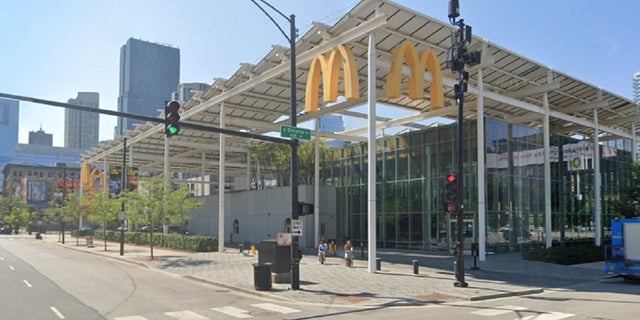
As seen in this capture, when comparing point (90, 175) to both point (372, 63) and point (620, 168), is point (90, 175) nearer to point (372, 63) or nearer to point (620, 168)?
point (372, 63)

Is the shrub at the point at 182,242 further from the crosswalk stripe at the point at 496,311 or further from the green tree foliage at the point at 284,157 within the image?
the crosswalk stripe at the point at 496,311

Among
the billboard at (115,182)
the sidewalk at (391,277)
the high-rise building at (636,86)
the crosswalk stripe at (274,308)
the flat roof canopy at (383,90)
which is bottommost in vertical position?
the sidewalk at (391,277)

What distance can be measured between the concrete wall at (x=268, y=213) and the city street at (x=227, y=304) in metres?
21.2

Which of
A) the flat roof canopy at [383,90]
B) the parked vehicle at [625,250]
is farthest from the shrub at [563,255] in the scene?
the flat roof canopy at [383,90]

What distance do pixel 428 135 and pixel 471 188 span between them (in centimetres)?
569

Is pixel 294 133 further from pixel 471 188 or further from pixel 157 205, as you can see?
pixel 471 188

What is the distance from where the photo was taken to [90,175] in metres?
72.2

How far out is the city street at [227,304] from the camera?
45.6 ft

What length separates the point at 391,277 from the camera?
2264 cm

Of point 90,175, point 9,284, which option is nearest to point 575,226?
point 9,284

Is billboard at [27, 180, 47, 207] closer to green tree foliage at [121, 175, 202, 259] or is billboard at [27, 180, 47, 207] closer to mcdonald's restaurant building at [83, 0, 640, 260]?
mcdonald's restaurant building at [83, 0, 640, 260]

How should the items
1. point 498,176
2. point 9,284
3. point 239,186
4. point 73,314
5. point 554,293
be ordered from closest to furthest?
point 73,314
point 554,293
point 9,284
point 498,176
point 239,186

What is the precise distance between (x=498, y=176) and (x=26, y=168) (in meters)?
148

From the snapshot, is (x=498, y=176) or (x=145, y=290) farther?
(x=498, y=176)
